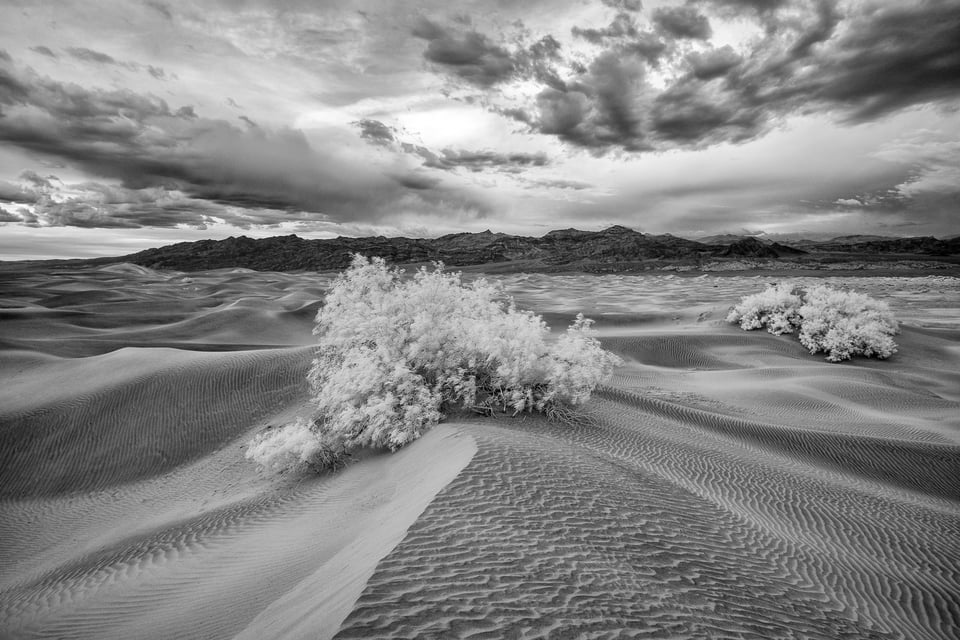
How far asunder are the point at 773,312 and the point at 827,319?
2685mm

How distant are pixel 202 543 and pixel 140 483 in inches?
199

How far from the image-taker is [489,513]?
4418 mm

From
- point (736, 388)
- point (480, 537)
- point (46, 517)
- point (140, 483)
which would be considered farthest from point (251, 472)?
point (736, 388)

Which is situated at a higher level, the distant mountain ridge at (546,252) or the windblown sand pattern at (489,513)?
the distant mountain ridge at (546,252)

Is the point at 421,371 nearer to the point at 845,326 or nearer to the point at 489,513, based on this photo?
the point at 489,513

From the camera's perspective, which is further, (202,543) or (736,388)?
(736,388)

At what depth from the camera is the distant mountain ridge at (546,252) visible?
10266 centimetres

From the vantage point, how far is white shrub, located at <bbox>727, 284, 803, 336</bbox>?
22.2 meters

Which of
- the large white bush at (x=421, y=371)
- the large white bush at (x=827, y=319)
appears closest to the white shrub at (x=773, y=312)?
the large white bush at (x=827, y=319)

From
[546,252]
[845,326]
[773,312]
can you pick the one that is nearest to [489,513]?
[845,326]

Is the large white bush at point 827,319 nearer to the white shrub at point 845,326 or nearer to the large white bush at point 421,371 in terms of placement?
the white shrub at point 845,326

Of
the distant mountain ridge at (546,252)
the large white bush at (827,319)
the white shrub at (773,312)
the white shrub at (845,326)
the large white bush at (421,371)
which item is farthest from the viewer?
the distant mountain ridge at (546,252)

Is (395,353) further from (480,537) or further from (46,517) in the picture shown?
(46,517)

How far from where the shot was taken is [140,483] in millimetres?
10094
